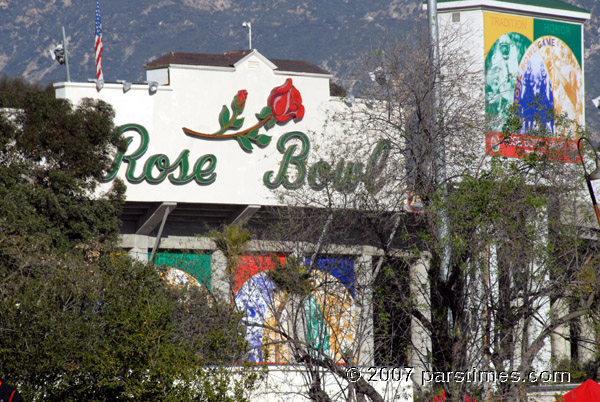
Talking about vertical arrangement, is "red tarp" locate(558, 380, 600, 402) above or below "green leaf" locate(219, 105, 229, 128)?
below

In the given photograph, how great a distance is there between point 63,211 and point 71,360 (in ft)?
42.4

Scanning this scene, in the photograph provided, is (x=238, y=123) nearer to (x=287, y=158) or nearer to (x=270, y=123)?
(x=270, y=123)

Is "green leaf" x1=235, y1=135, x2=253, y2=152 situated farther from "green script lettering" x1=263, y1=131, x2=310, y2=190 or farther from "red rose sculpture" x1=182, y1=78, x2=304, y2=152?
"green script lettering" x1=263, y1=131, x2=310, y2=190

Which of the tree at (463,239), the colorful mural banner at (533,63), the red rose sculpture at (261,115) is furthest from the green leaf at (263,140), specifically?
the tree at (463,239)

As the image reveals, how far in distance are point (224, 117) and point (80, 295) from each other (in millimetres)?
16668

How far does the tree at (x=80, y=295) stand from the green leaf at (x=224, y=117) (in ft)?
13.9

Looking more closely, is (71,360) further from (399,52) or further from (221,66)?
(221,66)

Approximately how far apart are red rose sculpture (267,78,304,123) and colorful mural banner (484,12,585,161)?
7652 mm

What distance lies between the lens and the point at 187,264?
37.9 metres

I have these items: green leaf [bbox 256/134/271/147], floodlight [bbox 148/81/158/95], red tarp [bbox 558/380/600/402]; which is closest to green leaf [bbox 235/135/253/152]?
green leaf [bbox 256/134/271/147]

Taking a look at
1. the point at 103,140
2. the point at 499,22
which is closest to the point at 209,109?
the point at 103,140

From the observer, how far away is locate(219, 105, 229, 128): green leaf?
3688 cm

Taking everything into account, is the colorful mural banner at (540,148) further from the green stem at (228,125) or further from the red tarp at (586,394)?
the green stem at (228,125)

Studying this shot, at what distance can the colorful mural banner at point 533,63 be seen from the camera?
3409 cm
